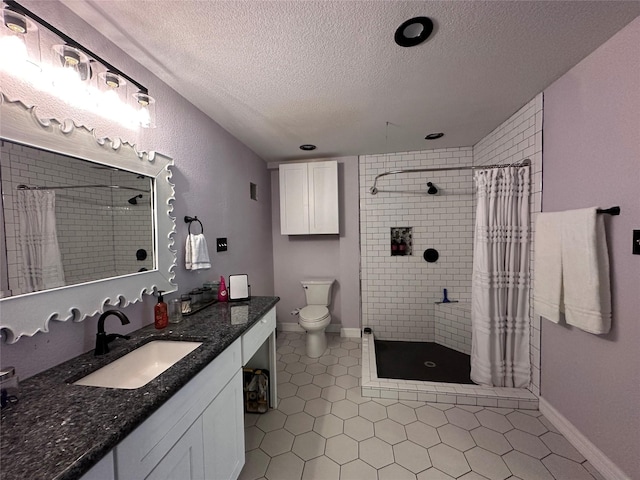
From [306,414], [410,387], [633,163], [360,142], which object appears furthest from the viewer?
[360,142]

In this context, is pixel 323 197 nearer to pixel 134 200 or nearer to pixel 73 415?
pixel 134 200

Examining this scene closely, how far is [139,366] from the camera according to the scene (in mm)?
1144

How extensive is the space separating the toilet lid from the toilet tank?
0.83 ft

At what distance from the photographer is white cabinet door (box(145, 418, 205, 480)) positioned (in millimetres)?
793

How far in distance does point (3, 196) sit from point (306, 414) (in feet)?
6.61

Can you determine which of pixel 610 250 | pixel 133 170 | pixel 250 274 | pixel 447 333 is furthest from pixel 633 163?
pixel 250 274

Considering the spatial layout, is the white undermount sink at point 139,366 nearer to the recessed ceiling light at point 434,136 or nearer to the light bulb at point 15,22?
the light bulb at point 15,22

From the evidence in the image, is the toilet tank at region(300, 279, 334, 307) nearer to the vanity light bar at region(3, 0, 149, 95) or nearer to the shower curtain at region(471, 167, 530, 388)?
the shower curtain at region(471, 167, 530, 388)

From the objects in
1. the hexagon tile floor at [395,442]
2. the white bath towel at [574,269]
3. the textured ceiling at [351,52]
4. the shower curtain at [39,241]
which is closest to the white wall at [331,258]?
the textured ceiling at [351,52]

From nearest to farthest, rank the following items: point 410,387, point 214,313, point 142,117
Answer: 1. point 142,117
2. point 214,313
3. point 410,387

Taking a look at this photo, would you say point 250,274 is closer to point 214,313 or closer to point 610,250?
point 214,313

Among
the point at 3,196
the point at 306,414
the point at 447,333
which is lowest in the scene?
the point at 306,414

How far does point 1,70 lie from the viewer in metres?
0.83

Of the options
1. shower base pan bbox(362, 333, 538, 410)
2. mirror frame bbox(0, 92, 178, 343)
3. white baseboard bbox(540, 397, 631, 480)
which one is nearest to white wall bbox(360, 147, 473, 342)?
shower base pan bbox(362, 333, 538, 410)
